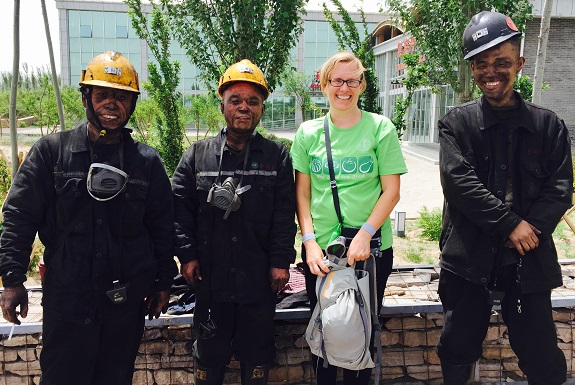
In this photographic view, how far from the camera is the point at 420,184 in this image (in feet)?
50.6

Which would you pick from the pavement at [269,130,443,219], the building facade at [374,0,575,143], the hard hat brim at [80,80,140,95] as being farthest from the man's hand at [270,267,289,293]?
the building facade at [374,0,575,143]

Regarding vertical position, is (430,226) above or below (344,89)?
below

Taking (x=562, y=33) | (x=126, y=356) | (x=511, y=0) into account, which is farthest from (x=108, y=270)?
(x=562, y=33)

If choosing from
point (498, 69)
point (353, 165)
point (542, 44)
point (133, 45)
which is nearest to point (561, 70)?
point (542, 44)

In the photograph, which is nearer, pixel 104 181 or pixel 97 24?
pixel 104 181

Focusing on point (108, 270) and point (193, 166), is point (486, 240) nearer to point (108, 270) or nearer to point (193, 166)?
point (193, 166)

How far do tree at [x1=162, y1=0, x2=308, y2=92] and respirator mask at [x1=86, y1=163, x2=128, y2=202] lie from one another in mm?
4134

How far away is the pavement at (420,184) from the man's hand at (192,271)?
7.81 m

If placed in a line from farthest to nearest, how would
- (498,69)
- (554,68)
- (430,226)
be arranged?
(554,68)
(430,226)
(498,69)

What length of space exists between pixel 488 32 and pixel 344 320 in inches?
67.8

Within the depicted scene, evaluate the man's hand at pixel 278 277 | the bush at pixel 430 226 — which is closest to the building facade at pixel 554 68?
the bush at pixel 430 226

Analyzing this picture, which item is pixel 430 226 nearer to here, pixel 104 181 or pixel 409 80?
pixel 409 80

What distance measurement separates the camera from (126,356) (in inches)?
106

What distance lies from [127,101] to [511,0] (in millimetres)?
6517
